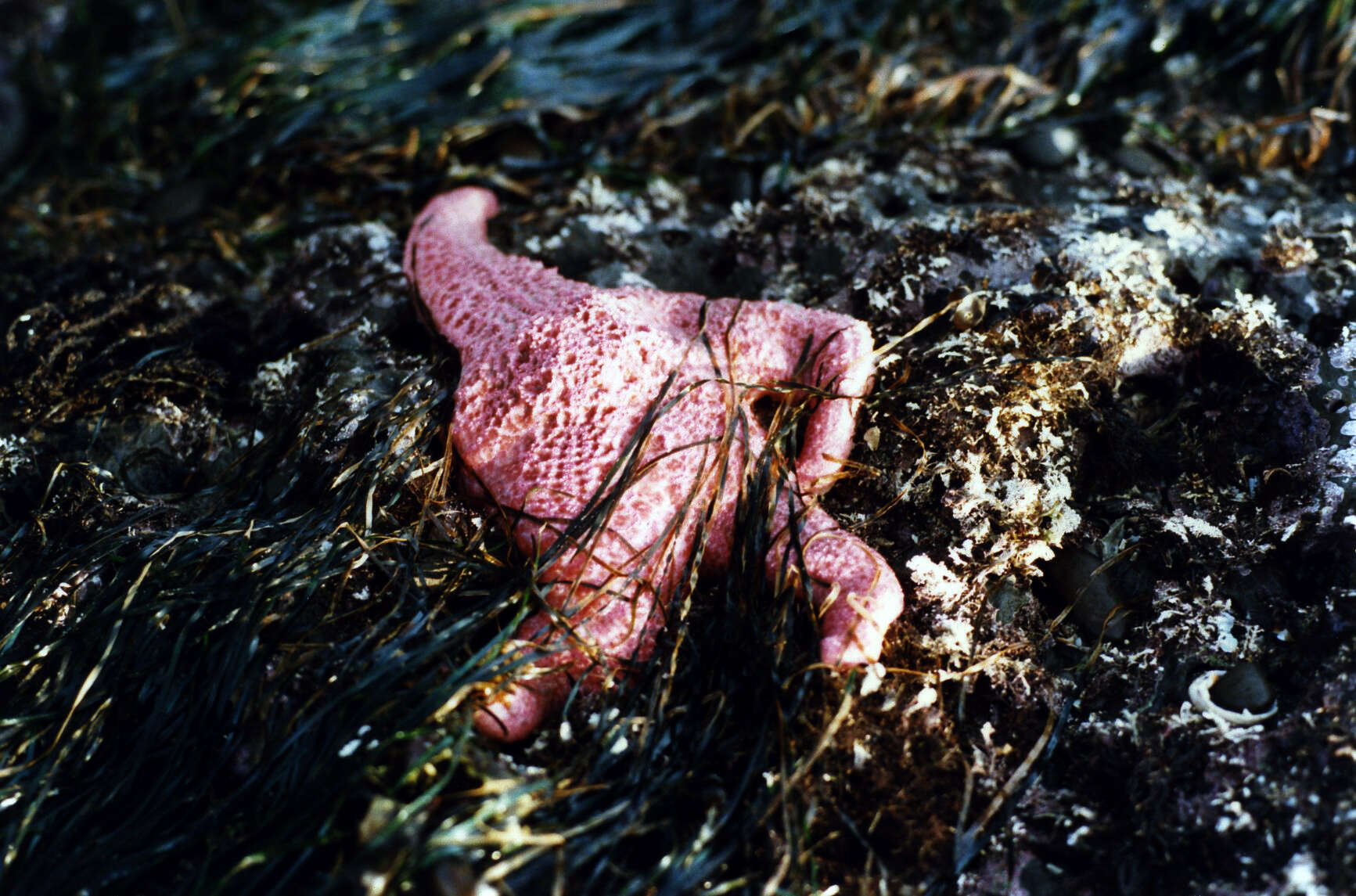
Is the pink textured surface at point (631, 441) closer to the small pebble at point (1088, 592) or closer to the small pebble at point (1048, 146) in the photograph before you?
the small pebble at point (1088, 592)

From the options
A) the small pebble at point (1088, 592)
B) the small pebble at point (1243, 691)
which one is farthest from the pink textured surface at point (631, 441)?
the small pebble at point (1243, 691)

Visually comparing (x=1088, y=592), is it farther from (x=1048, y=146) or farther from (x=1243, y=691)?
(x=1048, y=146)

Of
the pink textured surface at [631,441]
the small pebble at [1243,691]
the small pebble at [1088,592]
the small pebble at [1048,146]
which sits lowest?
the small pebble at [1243,691]

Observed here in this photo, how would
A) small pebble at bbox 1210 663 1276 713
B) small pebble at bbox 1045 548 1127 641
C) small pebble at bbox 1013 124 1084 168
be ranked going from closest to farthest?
small pebble at bbox 1210 663 1276 713 < small pebble at bbox 1045 548 1127 641 < small pebble at bbox 1013 124 1084 168

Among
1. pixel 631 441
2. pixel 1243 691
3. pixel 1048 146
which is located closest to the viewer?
pixel 1243 691

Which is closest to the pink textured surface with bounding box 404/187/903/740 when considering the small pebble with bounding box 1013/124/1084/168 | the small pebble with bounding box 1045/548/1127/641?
the small pebble with bounding box 1045/548/1127/641

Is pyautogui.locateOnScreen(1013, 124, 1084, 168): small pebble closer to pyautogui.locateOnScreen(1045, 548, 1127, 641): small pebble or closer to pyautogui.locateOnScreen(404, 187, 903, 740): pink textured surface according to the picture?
pyautogui.locateOnScreen(404, 187, 903, 740): pink textured surface

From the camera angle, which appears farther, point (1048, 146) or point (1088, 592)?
point (1048, 146)

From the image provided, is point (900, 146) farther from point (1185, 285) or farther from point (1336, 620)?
point (1336, 620)

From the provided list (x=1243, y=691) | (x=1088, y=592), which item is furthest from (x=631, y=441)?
(x=1243, y=691)
